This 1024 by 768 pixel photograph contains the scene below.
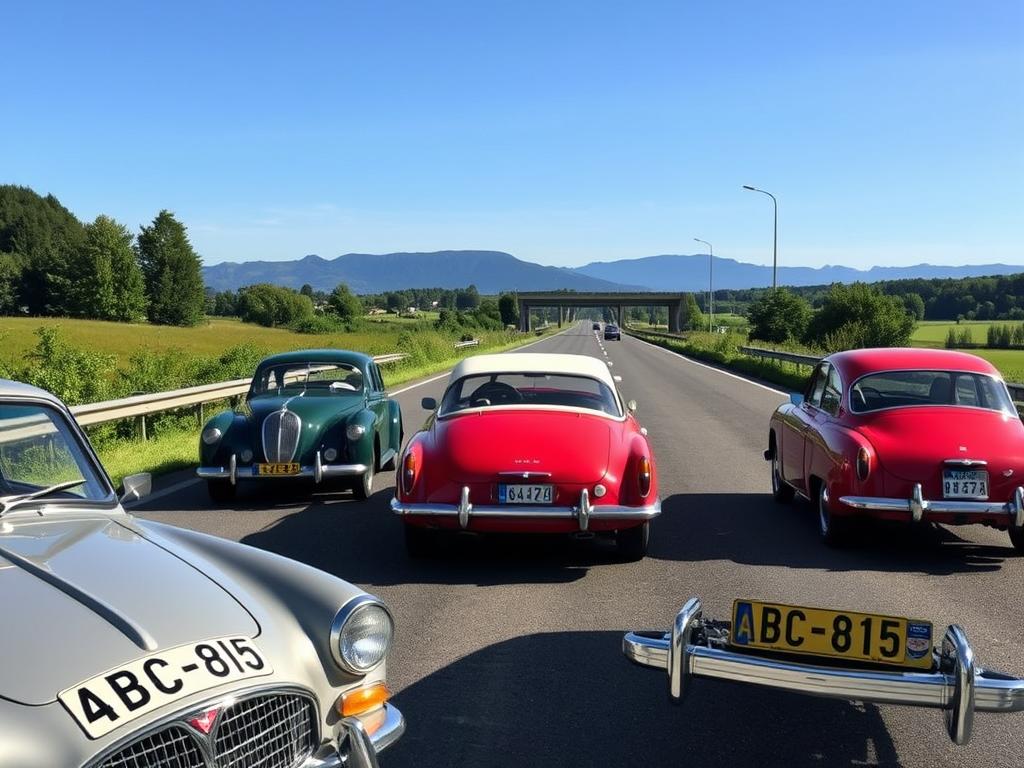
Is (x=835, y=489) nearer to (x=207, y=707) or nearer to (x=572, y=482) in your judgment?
(x=572, y=482)

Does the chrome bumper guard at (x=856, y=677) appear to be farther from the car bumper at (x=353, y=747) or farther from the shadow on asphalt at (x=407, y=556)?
the shadow on asphalt at (x=407, y=556)

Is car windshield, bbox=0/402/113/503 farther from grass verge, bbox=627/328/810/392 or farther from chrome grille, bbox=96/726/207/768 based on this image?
grass verge, bbox=627/328/810/392

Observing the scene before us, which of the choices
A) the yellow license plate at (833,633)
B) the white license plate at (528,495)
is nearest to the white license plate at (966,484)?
the white license plate at (528,495)

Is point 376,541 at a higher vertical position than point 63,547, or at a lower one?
lower

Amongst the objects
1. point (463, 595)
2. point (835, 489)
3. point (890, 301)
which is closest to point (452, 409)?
point (463, 595)

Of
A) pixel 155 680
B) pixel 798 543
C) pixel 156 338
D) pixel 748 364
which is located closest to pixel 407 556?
pixel 798 543

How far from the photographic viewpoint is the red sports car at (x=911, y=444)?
7.01 meters

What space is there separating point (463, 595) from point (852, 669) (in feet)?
9.99

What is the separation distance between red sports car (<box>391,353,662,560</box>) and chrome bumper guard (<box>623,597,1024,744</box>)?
2.74 m

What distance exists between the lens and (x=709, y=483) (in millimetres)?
10844

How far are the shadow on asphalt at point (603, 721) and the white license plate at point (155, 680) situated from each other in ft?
3.85

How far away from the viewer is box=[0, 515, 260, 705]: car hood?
2629mm

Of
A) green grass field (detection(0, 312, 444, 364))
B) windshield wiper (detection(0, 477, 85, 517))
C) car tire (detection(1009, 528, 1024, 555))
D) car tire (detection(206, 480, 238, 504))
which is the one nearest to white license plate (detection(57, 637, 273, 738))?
windshield wiper (detection(0, 477, 85, 517))

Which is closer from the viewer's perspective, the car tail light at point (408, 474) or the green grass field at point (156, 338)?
the car tail light at point (408, 474)
